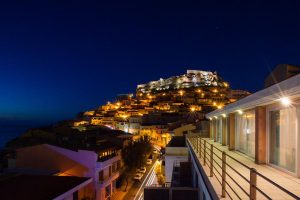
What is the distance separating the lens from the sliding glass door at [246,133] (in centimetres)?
1002

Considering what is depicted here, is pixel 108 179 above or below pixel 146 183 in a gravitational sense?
above

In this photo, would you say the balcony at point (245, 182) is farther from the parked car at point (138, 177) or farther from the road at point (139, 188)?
the parked car at point (138, 177)

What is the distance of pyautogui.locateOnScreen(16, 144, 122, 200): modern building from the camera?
1012 inches

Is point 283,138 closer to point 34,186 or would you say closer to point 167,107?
point 34,186

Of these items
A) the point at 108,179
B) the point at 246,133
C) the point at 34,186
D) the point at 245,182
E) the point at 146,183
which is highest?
the point at 246,133

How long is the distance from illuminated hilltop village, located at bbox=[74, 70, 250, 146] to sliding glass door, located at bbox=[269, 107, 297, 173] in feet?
94.5

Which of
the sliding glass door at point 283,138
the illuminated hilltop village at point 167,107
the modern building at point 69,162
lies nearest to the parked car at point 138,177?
the modern building at point 69,162

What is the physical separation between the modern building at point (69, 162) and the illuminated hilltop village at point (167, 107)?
1527cm

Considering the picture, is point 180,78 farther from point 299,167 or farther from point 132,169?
point 299,167

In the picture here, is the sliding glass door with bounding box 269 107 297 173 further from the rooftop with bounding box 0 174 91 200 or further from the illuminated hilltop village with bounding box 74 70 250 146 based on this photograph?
the illuminated hilltop village with bounding box 74 70 250 146

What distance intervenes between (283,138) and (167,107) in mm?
95173

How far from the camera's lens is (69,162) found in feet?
85.8

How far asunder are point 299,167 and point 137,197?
22177mm

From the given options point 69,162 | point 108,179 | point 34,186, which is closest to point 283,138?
point 34,186
